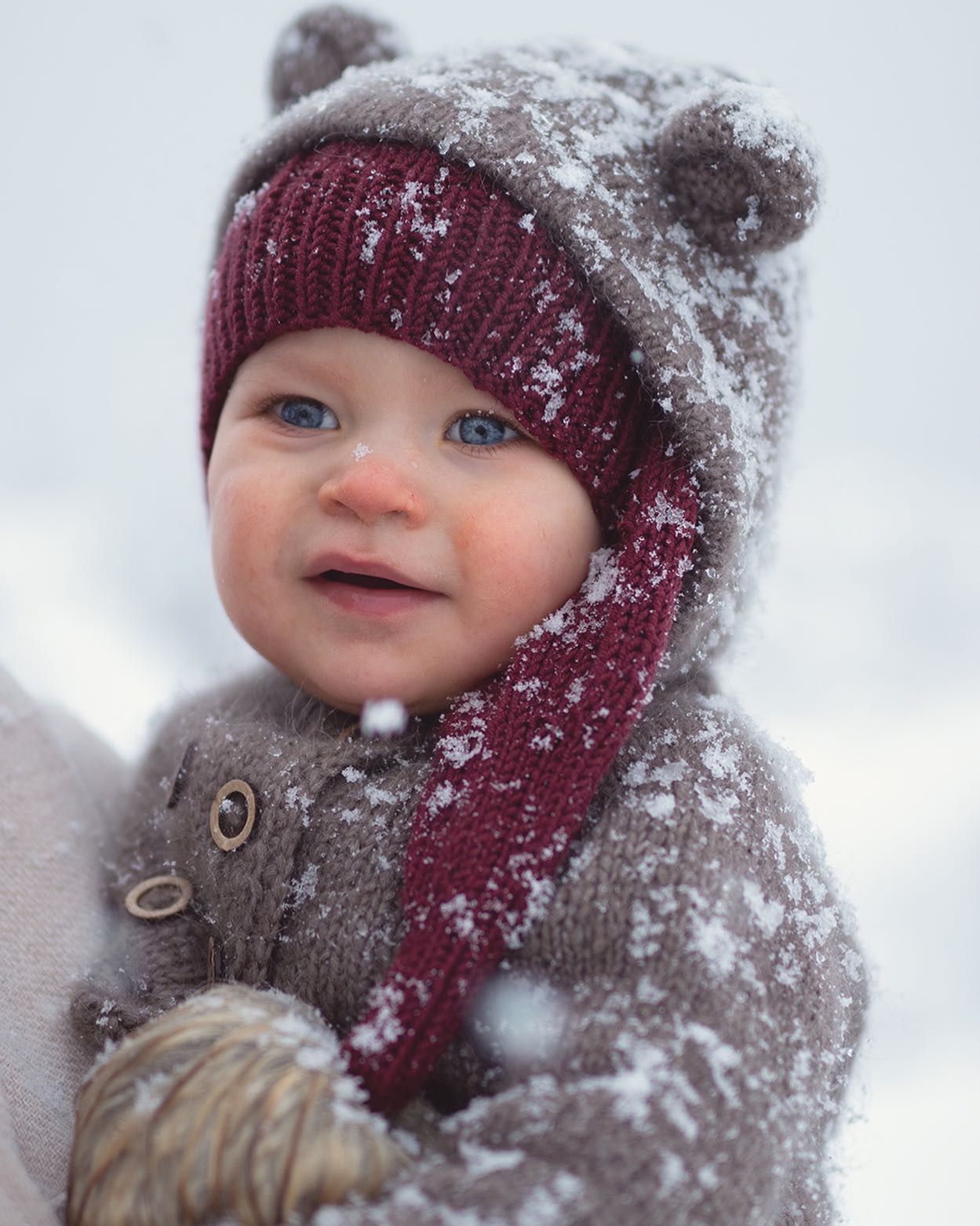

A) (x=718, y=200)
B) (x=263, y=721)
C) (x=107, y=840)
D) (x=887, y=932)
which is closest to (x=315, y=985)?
(x=263, y=721)

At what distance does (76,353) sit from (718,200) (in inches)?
82.4

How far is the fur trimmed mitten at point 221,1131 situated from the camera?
67 centimetres

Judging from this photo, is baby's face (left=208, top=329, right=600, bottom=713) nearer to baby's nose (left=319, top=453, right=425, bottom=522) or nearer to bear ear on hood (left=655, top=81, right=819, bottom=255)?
baby's nose (left=319, top=453, right=425, bottom=522)

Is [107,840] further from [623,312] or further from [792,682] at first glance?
[792,682]

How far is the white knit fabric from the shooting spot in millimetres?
868

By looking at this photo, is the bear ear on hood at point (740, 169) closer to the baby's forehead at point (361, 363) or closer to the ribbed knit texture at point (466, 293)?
the ribbed knit texture at point (466, 293)

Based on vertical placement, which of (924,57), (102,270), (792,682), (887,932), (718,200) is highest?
(924,57)

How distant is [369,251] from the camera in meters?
0.96

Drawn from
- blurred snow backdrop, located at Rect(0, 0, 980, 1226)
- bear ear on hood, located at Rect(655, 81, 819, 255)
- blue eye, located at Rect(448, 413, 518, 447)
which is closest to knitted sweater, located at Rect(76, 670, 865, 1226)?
blue eye, located at Rect(448, 413, 518, 447)

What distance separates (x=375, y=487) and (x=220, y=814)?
325 millimetres

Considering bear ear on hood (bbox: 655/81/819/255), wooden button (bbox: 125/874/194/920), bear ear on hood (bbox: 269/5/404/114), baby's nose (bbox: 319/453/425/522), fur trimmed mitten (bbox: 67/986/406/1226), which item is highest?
bear ear on hood (bbox: 269/5/404/114)

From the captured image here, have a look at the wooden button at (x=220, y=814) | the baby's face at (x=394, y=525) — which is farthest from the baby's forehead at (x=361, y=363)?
the wooden button at (x=220, y=814)

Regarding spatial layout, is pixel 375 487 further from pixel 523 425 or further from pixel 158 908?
pixel 158 908

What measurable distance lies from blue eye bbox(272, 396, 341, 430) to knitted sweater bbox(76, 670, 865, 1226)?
0.28 m
